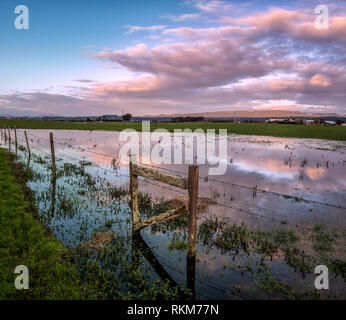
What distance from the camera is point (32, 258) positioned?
6922 mm

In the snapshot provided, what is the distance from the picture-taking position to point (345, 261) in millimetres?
7457

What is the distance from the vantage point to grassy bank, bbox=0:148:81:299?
18.5 ft

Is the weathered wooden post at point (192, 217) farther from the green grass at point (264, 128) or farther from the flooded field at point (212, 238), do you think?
the green grass at point (264, 128)

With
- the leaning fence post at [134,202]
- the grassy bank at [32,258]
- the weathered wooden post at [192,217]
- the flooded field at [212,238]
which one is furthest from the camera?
the leaning fence post at [134,202]

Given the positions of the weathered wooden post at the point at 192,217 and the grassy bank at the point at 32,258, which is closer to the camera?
the grassy bank at the point at 32,258

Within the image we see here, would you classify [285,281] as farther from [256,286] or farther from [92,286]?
[92,286]

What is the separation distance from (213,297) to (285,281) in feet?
7.15

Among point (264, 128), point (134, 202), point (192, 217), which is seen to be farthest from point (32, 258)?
point (264, 128)

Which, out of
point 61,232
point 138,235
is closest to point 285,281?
point 138,235

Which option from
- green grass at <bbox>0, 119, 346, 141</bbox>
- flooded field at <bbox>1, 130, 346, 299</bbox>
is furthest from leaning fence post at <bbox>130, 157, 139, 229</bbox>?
green grass at <bbox>0, 119, 346, 141</bbox>

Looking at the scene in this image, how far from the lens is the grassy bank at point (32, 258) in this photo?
222 inches

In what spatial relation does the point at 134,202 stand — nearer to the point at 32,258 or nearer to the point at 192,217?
the point at 192,217

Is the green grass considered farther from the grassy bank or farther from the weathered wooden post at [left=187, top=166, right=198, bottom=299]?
the grassy bank

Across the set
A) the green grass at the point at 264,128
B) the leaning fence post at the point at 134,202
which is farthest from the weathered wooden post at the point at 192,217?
the green grass at the point at 264,128
